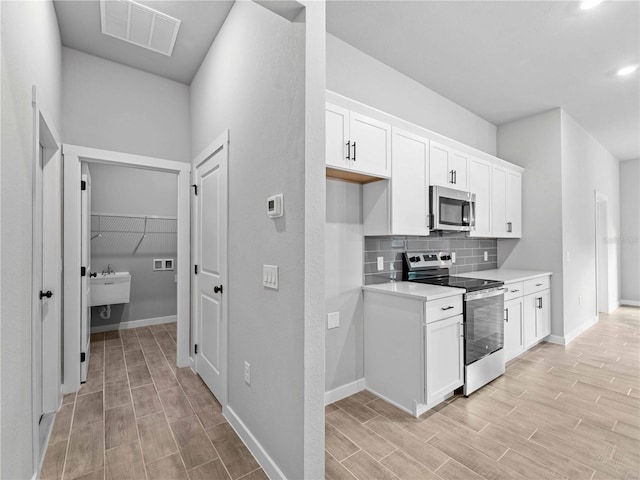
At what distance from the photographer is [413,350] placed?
7.49 ft

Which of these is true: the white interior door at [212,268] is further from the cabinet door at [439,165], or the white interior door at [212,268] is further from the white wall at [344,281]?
the cabinet door at [439,165]

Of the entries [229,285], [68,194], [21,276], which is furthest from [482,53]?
[68,194]

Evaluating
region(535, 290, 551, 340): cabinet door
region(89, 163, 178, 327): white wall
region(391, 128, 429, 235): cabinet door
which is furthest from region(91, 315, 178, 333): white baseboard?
region(535, 290, 551, 340): cabinet door

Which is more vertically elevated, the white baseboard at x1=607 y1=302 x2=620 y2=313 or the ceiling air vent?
Result: the ceiling air vent

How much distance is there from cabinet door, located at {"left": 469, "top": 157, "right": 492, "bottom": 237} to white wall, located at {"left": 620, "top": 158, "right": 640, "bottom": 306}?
196 inches

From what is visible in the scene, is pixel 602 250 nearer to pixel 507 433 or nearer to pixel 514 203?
pixel 514 203

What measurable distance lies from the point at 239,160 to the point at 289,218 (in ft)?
2.73

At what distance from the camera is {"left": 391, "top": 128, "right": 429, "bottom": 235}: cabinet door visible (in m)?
2.59

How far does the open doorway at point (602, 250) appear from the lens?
5.05m

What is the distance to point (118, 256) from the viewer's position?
15.0 ft

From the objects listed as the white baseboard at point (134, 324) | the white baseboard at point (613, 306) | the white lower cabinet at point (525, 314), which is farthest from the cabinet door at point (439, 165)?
the white baseboard at point (613, 306)

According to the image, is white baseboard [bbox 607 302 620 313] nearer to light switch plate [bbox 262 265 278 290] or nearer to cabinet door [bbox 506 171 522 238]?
cabinet door [bbox 506 171 522 238]

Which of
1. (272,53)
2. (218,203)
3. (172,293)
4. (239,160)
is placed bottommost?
(172,293)

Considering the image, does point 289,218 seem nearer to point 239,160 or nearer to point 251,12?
point 239,160
